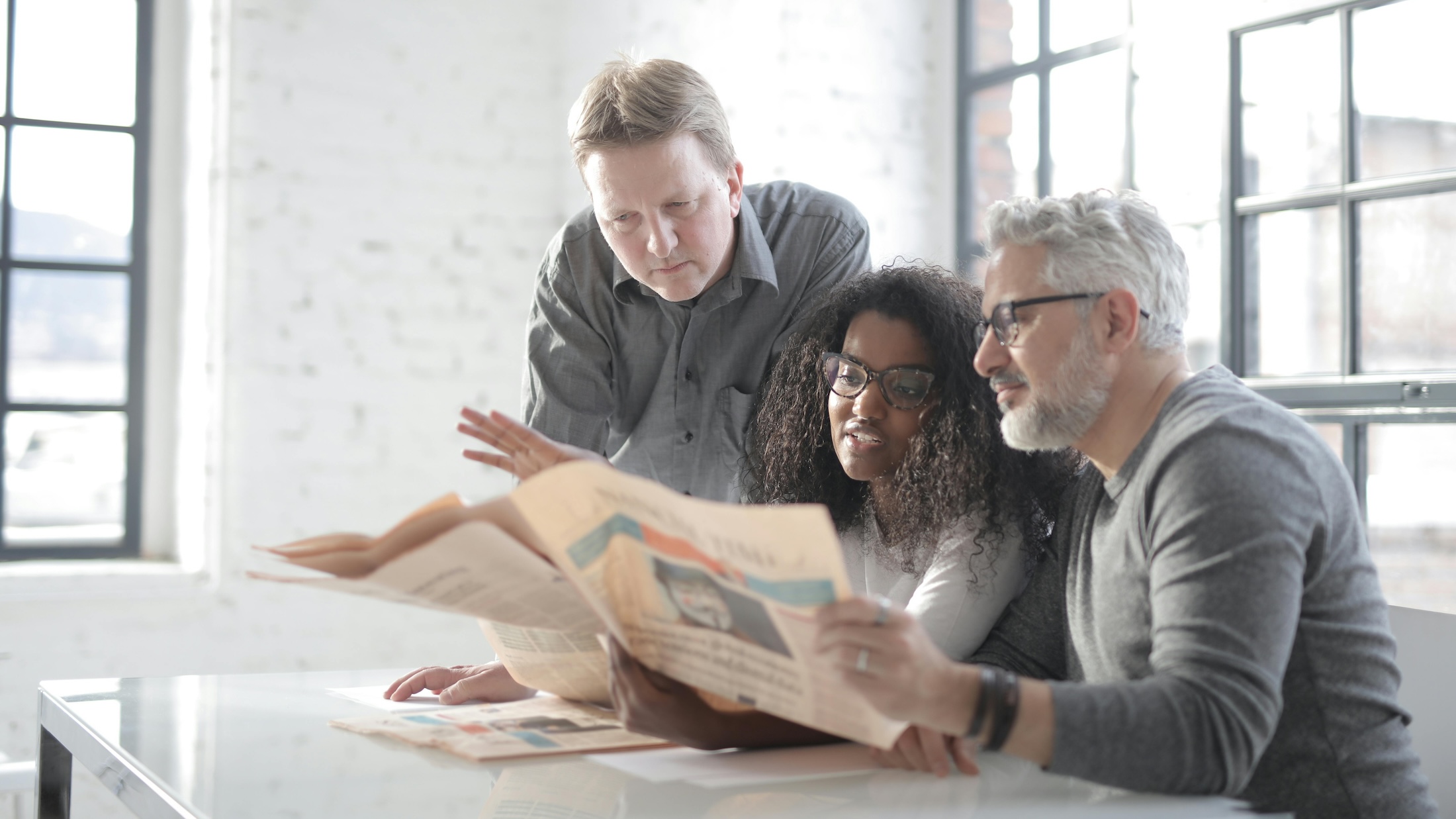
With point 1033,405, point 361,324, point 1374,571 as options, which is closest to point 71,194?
point 361,324

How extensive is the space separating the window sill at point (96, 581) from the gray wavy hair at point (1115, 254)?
10.7ft

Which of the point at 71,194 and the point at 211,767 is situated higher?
the point at 71,194

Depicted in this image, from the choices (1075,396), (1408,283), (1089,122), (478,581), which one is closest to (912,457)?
(1075,396)

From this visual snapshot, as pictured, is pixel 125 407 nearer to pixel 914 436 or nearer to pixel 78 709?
pixel 78 709

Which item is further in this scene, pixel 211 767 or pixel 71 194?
pixel 71 194

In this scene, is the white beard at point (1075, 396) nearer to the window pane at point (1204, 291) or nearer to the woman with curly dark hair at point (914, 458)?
the woman with curly dark hair at point (914, 458)

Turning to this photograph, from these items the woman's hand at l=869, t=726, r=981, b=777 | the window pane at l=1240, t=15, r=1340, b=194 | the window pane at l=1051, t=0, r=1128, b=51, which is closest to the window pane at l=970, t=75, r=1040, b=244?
the window pane at l=1051, t=0, r=1128, b=51

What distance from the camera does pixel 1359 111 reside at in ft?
8.52

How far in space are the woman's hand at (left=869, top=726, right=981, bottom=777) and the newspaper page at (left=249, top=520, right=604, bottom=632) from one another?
0.28m

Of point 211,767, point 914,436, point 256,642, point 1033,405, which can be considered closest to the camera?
point 211,767

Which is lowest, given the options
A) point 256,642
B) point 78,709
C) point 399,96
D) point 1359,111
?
point 256,642

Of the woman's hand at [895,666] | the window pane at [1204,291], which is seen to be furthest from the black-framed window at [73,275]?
the woman's hand at [895,666]

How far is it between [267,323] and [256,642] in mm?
985

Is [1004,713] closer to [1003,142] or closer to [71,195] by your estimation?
[1003,142]
